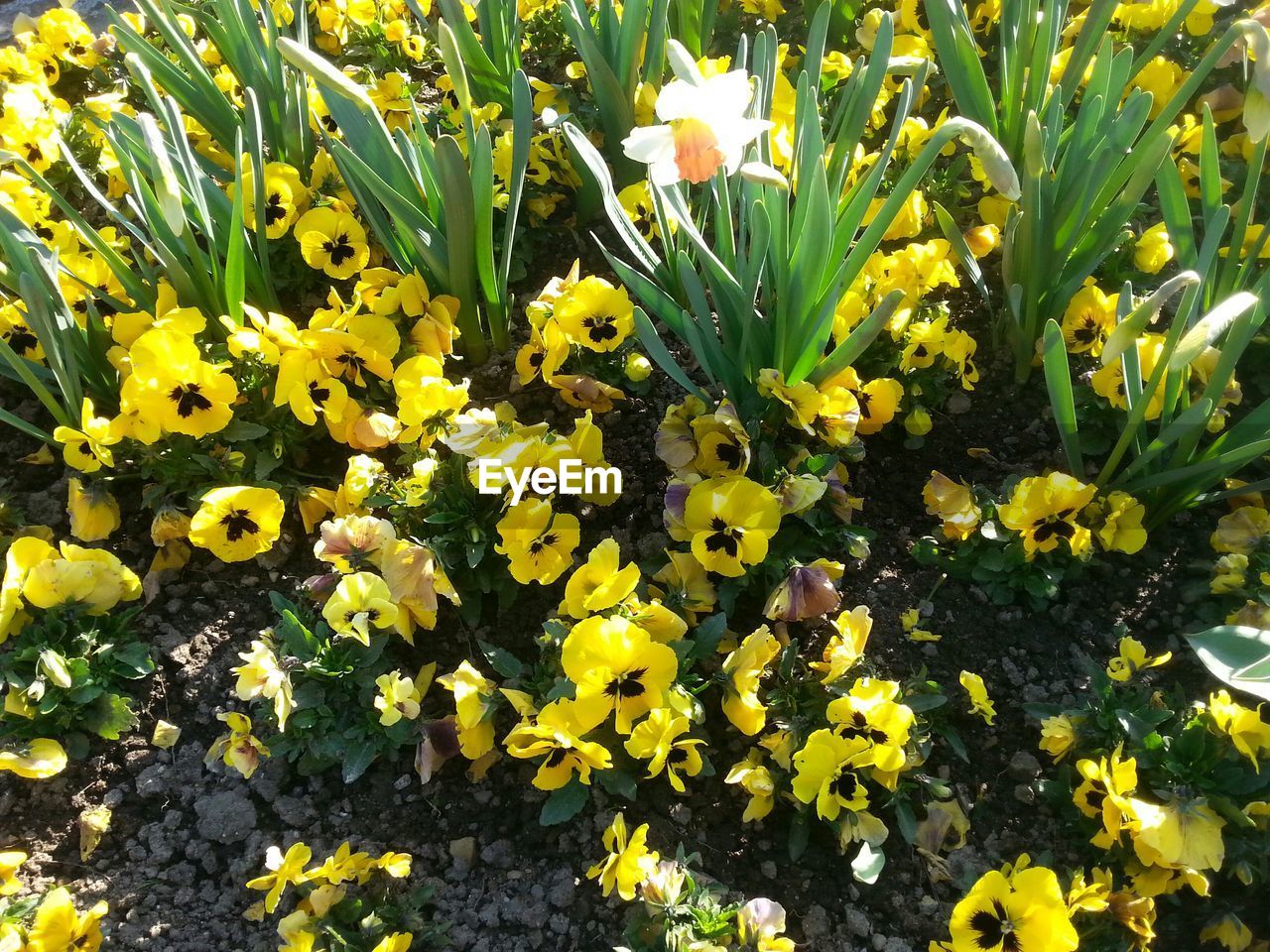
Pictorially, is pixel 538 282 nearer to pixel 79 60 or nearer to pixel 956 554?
pixel 956 554

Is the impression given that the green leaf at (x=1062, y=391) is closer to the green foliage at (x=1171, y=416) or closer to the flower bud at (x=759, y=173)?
the green foliage at (x=1171, y=416)

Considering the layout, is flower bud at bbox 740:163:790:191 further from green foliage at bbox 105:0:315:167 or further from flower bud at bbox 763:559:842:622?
green foliage at bbox 105:0:315:167

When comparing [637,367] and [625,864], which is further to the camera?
[637,367]

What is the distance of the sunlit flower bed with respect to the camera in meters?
1.40

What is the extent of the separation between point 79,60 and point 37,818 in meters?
2.15

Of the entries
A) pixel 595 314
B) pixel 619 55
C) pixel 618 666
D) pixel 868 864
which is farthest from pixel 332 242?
pixel 868 864

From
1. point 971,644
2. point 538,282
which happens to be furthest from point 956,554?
point 538,282

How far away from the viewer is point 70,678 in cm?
162

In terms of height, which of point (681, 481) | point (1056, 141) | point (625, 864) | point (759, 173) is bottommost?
point (625, 864)

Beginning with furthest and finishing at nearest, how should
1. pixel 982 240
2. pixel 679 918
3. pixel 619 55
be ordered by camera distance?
pixel 619 55, pixel 982 240, pixel 679 918

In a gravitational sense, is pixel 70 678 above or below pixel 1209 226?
below

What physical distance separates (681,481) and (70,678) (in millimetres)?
1097

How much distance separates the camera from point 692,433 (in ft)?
5.80

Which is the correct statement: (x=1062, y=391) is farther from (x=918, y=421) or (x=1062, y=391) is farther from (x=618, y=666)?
(x=618, y=666)
